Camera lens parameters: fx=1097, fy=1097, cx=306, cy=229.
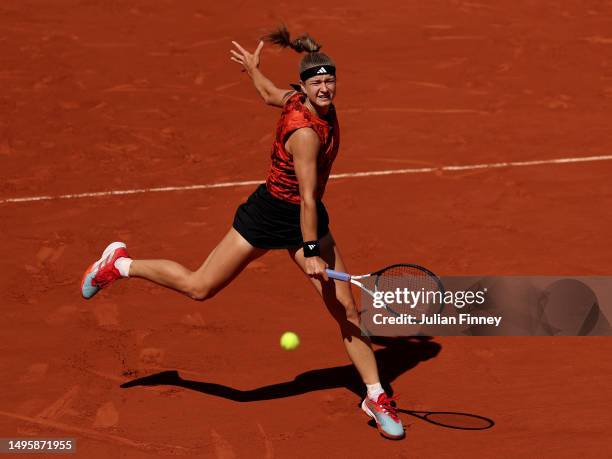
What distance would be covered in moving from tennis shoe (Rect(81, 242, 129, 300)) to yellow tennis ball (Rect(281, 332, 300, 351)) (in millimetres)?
1394

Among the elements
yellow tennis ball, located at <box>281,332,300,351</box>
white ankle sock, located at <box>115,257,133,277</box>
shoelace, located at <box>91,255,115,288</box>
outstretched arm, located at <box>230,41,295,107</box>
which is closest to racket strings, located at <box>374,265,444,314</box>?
yellow tennis ball, located at <box>281,332,300,351</box>

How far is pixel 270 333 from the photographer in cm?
858

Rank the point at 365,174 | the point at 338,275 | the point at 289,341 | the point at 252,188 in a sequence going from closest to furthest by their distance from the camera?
the point at 338,275 < the point at 289,341 < the point at 252,188 < the point at 365,174

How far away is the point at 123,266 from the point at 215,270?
84 cm

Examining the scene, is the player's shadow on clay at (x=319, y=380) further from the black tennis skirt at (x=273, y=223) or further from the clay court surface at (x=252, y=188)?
the black tennis skirt at (x=273, y=223)

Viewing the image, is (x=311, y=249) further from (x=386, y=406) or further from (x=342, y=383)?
(x=342, y=383)

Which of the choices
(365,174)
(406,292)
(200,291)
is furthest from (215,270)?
(365,174)

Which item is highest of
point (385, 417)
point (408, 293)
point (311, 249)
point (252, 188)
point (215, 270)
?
point (252, 188)

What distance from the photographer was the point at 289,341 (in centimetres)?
848

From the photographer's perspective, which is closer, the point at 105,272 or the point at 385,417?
the point at 385,417

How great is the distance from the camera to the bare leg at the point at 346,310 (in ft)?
24.0

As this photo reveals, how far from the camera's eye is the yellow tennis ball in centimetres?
842

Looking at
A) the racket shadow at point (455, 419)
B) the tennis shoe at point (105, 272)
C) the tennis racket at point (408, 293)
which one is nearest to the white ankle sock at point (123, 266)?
the tennis shoe at point (105, 272)

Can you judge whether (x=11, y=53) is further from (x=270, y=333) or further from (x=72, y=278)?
(x=270, y=333)
